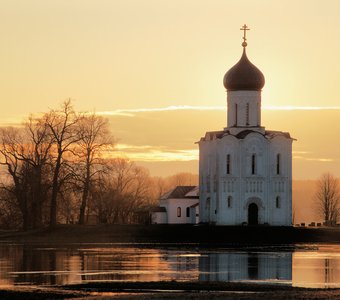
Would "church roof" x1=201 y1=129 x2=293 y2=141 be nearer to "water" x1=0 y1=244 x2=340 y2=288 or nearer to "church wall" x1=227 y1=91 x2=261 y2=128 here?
"church wall" x1=227 y1=91 x2=261 y2=128

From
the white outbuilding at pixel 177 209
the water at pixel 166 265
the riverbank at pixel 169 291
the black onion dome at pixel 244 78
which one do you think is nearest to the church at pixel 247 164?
the black onion dome at pixel 244 78

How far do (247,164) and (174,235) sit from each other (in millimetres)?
14907

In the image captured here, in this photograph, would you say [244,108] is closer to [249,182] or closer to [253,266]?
[249,182]

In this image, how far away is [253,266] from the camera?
55.0 metres

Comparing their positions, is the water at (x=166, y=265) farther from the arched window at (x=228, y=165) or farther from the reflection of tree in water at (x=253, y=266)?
the arched window at (x=228, y=165)

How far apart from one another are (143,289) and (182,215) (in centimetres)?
7595

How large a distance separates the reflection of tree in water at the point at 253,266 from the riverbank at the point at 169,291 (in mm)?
4694

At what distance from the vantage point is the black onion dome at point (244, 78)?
10350 cm

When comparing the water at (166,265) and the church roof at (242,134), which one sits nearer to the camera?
the water at (166,265)

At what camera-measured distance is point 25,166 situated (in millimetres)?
98812

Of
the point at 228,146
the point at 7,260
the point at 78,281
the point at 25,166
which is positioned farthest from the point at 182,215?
the point at 78,281

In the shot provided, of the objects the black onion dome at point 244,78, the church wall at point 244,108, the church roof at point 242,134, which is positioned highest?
the black onion dome at point 244,78

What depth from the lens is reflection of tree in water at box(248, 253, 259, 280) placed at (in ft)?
161

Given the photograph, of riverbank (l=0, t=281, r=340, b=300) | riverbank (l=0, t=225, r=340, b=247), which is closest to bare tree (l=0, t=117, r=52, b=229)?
riverbank (l=0, t=225, r=340, b=247)
